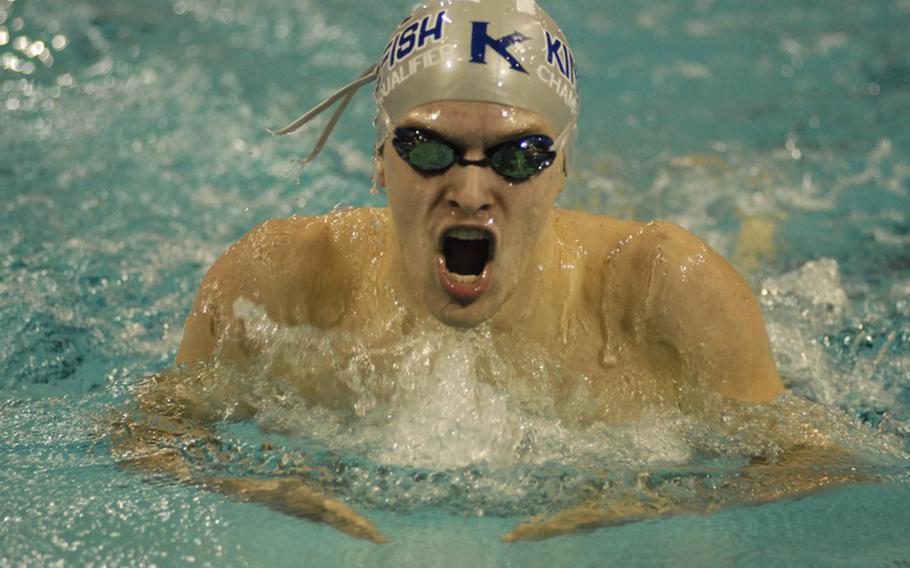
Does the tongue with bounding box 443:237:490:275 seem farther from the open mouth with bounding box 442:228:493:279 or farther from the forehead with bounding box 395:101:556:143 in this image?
the forehead with bounding box 395:101:556:143

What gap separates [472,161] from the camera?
204 cm

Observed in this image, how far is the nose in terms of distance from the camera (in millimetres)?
2031

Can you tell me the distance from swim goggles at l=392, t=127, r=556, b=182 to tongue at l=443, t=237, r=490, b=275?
175 millimetres

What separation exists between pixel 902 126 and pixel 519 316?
329 cm

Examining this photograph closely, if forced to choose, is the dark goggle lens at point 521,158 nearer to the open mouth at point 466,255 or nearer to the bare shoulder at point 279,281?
the open mouth at point 466,255

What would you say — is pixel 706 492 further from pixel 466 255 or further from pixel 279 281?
pixel 279 281

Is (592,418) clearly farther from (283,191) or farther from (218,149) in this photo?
(218,149)

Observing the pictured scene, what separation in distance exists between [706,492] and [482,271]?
0.64 m

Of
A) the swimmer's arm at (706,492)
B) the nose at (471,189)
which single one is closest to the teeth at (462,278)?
the nose at (471,189)

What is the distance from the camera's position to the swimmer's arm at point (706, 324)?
2186 millimetres

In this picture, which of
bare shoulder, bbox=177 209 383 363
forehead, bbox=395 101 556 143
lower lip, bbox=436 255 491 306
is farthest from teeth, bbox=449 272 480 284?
bare shoulder, bbox=177 209 383 363

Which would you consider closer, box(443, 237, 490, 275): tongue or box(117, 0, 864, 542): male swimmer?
box(117, 0, 864, 542): male swimmer

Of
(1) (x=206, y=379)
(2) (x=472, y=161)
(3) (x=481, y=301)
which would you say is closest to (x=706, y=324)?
(3) (x=481, y=301)

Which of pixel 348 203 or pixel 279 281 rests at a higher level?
pixel 348 203
